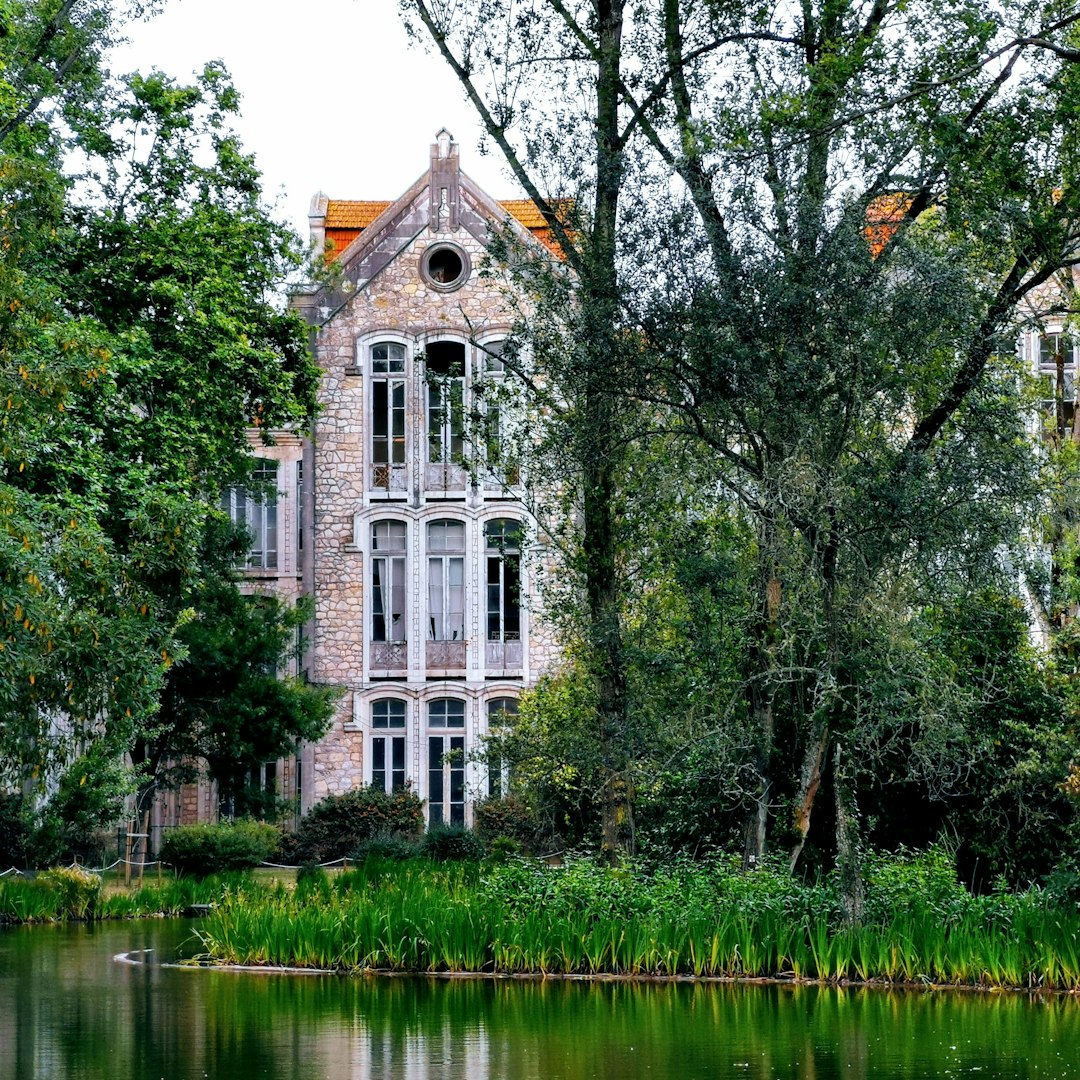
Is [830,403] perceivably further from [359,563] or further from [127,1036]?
[359,563]

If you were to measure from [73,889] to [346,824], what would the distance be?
8.50 meters

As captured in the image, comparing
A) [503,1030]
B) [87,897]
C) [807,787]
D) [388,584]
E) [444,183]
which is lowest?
[503,1030]

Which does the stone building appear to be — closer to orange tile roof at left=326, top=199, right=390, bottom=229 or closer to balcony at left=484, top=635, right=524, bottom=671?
balcony at left=484, top=635, right=524, bottom=671

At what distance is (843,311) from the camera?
689 inches

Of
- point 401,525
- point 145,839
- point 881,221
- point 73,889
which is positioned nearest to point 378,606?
point 401,525

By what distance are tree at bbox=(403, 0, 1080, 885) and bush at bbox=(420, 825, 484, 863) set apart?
1139 cm

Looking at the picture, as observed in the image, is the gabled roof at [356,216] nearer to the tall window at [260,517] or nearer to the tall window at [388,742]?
the tall window at [260,517]

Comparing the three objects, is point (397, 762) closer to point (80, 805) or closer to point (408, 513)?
point (408, 513)

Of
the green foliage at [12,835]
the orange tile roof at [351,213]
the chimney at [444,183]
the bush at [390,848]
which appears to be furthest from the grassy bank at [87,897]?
the orange tile roof at [351,213]

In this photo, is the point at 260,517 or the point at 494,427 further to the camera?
the point at 260,517

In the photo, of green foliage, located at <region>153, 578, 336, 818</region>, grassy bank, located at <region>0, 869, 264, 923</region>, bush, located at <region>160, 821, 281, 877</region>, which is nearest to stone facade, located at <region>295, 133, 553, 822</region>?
green foliage, located at <region>153, 578, 336, 818</region>

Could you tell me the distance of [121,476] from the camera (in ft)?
85.5

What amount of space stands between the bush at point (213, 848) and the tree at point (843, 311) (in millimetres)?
11777

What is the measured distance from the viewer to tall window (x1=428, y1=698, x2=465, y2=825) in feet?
124
